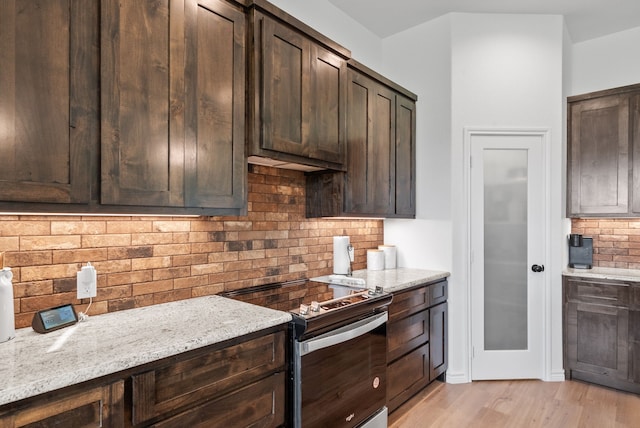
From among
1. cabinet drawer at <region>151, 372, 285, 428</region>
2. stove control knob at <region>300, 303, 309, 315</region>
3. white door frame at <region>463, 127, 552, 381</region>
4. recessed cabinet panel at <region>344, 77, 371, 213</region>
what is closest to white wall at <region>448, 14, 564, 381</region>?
white door frame at <region>463, 127, 552, 381</region>

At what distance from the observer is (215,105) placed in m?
1.88

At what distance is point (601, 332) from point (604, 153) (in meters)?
1.60

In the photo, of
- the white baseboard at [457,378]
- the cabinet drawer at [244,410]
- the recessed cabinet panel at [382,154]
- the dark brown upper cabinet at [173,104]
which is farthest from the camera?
the white baseboard at [457,378]

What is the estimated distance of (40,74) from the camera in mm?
1338

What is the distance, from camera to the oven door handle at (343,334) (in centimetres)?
183

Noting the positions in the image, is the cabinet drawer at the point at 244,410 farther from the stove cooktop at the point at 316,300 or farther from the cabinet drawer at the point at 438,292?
the cabinet drawer at the point at 438,292

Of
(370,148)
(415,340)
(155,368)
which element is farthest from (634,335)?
(155,368)

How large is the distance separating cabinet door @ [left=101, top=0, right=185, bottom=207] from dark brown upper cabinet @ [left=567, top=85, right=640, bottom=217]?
3.61m

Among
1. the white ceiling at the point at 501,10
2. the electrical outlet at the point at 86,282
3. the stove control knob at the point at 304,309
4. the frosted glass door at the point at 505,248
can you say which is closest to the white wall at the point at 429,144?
the white ceiling at the point at 501,10

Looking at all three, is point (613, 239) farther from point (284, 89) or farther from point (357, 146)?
point (284, 89)

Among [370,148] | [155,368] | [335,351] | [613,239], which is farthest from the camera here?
[613,239]

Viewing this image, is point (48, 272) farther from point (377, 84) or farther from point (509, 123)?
point (509, 123)

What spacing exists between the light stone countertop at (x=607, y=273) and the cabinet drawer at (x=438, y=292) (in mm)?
1093

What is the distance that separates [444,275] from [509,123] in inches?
57.6
